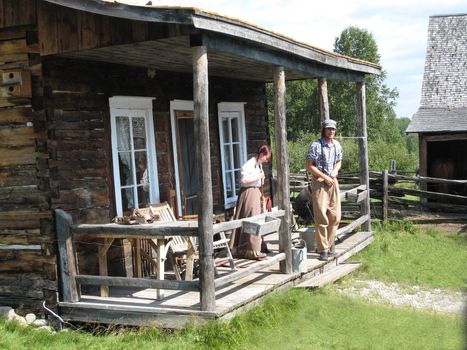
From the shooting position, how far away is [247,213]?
851 cm

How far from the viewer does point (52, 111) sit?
7066 millimetres

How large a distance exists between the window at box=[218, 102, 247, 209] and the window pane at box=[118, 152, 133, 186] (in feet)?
8.90

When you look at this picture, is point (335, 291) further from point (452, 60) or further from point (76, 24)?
point (452, 60)

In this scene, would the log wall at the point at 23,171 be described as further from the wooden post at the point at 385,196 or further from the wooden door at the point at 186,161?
the wooden post at the point at 385,196

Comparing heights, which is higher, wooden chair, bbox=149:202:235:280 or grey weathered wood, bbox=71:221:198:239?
grey weathered wood, bbox=71:221:198:239

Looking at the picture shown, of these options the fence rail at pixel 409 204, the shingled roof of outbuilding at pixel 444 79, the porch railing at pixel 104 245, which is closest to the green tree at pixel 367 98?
the shingled roof of outbuilding at pixel 444 79

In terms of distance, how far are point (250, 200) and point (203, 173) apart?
2.36m

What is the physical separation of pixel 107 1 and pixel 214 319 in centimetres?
330

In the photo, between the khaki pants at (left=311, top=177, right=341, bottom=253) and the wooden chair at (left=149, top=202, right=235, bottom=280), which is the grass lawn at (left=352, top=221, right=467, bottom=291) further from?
the wooden chair at (left=149, top=202, right=235, bottom=280)

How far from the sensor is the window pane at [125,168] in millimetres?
8203

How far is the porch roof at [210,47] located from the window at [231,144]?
916 mm

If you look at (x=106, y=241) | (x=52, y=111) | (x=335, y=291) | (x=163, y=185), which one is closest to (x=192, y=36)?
(x=52, y=111)

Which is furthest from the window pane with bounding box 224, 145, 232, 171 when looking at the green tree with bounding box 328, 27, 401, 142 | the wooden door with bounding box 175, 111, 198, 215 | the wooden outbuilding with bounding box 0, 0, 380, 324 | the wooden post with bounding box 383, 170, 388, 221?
the green tree with bounding box 328, 27, 401, 142

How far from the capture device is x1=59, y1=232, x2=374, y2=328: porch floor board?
6.39 meters
